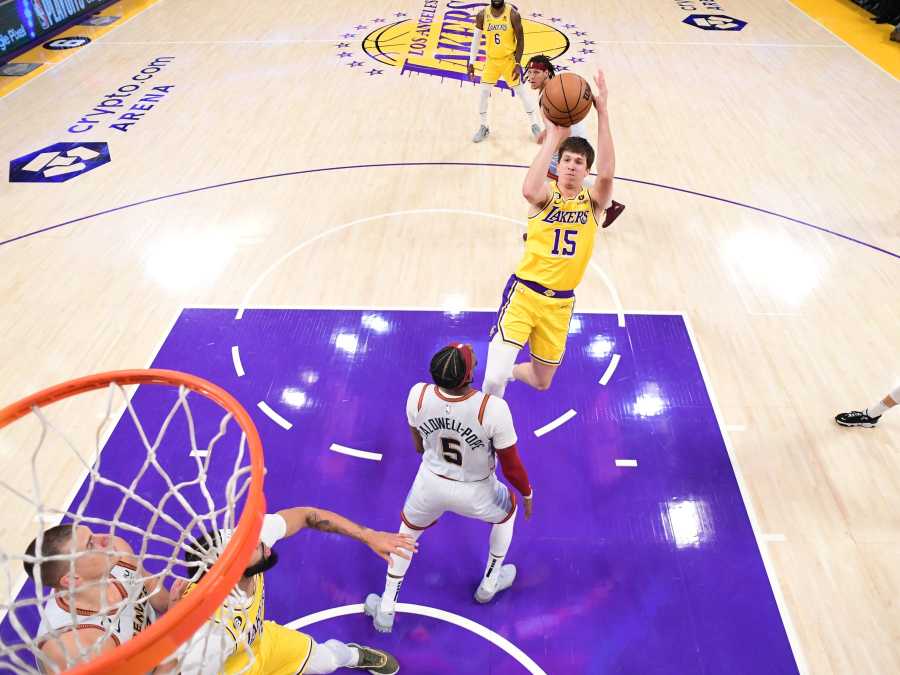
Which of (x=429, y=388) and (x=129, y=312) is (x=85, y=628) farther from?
(x=129, y=312)

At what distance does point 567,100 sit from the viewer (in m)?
4.28

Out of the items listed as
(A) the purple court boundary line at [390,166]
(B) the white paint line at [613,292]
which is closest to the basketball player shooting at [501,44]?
(A) the purple court boundary line at [390,166]

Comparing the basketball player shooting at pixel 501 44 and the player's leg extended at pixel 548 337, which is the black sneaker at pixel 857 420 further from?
the basketball player shooting at pixel 501 44

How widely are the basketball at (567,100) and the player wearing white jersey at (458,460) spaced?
6.75 ft

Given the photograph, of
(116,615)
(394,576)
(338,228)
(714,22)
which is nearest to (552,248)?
(394,576)

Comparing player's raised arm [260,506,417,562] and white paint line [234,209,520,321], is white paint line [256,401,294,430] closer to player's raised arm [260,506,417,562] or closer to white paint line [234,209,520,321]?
white paint line [234,209,520,321]

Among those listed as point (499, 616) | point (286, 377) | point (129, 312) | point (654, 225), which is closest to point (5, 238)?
point (129, 312)

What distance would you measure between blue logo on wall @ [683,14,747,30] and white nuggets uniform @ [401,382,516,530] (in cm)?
1241

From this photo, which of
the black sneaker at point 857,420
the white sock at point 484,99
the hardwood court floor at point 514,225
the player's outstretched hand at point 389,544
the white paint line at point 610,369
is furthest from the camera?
the white sock at point 484,99

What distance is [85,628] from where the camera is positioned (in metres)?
2.46

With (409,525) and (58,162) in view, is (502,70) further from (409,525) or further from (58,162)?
(409,525)

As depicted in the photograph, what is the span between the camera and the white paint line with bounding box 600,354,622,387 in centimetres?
524

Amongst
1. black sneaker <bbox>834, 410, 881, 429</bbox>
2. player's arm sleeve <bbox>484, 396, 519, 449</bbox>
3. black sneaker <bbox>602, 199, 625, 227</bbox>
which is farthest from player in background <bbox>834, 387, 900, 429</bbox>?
player's arm sleeve <bbox>484, 396, 519, 449</bbox>

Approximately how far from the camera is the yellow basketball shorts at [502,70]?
27.0ft
